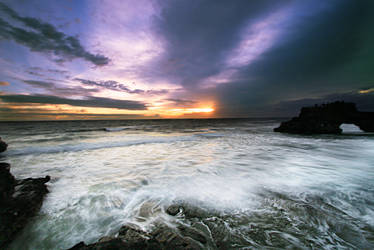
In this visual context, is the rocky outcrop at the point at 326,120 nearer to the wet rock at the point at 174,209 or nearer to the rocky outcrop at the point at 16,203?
the wet rock at the point at 174,209

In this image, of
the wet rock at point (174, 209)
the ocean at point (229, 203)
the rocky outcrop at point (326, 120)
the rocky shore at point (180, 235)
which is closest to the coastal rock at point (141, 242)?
the rocky shore at point (180, 235)

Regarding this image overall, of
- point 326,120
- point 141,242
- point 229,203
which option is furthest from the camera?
point 326,120

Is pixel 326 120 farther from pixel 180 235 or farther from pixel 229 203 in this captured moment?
pixel 180 235

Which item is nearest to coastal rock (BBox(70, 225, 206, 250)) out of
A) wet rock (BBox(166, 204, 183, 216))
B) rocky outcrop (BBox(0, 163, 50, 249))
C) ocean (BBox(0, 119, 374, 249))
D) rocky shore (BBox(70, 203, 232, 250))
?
rocky shore (BBox(70, 203, 232, 250))

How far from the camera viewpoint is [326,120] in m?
19.4

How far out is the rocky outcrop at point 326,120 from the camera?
731 inches

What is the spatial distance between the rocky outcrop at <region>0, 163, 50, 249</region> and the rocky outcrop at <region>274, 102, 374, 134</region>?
25.3 meters

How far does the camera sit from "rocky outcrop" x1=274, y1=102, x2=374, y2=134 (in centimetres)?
1858

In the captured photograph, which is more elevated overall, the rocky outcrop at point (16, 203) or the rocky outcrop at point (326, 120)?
the rocky outcrop at point (326, 120)

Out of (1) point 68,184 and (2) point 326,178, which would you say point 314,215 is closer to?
(2) point 326,178

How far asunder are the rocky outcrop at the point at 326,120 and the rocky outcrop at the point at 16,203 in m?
25.3

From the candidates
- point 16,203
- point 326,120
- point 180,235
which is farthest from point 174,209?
point 326,120

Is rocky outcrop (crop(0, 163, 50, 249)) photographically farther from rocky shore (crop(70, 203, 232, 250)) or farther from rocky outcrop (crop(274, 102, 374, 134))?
rocky outcrop (crop(274, 102, 374, 134))

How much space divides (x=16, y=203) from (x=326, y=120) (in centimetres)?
2854
